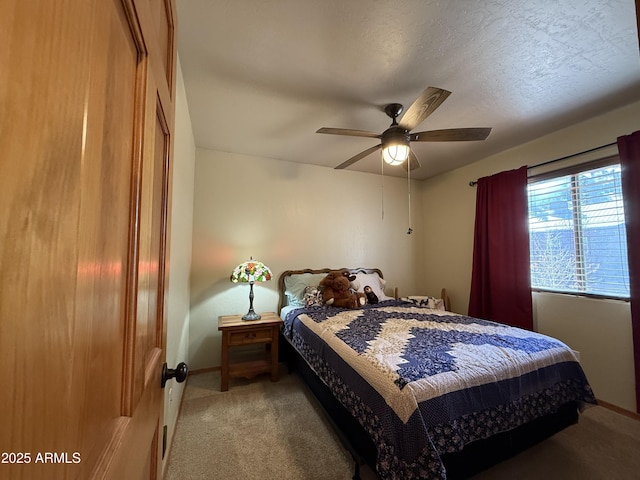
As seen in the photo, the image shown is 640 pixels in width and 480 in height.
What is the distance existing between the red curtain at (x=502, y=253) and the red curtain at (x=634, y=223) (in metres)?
0.68

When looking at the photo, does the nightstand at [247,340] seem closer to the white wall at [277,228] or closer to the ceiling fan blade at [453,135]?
the white wall at [277,228]

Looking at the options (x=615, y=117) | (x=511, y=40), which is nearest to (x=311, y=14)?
(x=511, y=40)

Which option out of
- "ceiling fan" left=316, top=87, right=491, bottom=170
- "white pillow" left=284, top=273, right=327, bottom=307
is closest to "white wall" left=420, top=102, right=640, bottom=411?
"ceiling fan" left=316, top=87, right=491, bottom=170

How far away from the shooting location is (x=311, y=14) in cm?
127

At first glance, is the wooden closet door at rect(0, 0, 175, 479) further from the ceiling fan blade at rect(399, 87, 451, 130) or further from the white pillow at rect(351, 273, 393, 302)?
the white pillow at rect(351, 273, 393, 302)

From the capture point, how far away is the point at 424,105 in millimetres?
1522

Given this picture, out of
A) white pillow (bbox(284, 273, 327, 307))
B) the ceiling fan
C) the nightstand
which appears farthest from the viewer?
white pillow (bbox(284, 273, 327, 307))

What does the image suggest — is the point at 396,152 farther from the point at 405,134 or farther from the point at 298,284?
the point at 298,284

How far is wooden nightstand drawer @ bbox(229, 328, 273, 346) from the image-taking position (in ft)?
7.91

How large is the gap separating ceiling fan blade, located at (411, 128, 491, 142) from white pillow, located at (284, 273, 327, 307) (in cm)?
198

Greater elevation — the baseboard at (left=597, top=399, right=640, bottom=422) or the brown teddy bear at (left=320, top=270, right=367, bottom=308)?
the brown teddy bear at (left=320, top=270, right=367, bottom=308)

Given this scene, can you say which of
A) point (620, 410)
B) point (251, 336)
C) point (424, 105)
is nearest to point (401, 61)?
point (424, 105)

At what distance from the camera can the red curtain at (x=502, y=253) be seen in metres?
2.60

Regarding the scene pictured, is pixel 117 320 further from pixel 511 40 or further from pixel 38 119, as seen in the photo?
pixel 511 40
